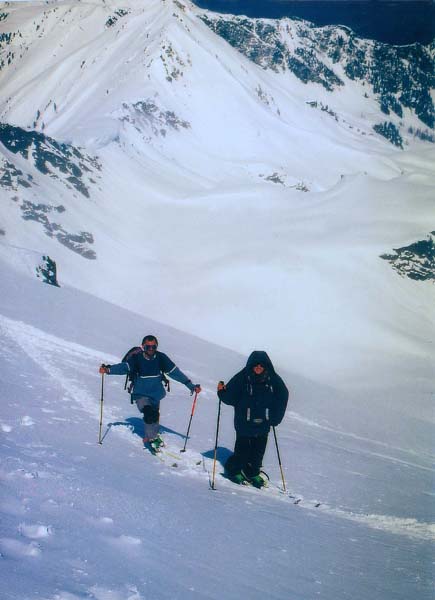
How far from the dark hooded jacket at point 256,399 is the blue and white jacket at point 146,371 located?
806 millimetres

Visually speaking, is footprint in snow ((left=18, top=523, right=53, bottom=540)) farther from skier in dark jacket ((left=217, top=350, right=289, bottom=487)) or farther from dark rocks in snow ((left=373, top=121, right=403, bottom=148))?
dark rocks in snow ((left=373, top=121, right=403, bottom=148))

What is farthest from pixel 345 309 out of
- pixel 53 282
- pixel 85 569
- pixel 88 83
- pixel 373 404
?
pixel 88 83

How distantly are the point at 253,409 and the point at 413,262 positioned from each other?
43035mm

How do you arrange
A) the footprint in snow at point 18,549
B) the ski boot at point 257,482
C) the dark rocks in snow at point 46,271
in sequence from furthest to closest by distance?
the dark rocks in snow at point 46,271 < the ski boot at point 257,482 < the footprint in snow at point 18,549

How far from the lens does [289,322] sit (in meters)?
36.5

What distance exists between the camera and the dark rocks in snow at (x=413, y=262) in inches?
1774

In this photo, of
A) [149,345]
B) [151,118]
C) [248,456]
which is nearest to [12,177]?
[149,345]

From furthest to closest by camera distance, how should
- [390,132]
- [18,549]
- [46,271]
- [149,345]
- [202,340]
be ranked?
1. [390,132]
2. [202,340]
3. [46,271]
4. [149,345]
5. [18,549]

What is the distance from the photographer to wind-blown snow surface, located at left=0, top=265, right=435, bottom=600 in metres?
3.18

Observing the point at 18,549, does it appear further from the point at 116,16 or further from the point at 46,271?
the point at 116,16

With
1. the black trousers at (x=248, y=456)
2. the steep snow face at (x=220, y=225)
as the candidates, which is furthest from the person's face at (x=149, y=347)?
the steep snow face at (x=220, y=225)

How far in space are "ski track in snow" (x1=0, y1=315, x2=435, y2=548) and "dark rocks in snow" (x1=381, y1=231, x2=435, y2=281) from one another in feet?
117

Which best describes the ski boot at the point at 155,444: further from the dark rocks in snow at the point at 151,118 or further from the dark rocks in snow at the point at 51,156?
the dark rocks in snow at the point at 151,118

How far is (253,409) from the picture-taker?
6.40 metres
